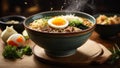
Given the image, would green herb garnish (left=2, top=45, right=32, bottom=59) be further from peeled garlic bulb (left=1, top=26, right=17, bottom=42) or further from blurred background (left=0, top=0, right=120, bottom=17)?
blurred background (left=0, top=0, right=120, bottom=17)

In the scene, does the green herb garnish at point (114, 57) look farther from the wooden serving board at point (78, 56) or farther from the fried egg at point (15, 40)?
the fried egg at point (15, 40)

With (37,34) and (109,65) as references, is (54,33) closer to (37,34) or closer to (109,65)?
(37,34)

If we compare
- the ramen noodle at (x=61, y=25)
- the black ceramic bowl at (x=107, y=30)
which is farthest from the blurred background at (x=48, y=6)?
the ramen noodle at (x=61, y=25)

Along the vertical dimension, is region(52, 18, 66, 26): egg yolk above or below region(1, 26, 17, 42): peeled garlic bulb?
below

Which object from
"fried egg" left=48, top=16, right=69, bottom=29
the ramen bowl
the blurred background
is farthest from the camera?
the blurred background

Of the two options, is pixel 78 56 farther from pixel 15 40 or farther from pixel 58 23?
pixel 15 40

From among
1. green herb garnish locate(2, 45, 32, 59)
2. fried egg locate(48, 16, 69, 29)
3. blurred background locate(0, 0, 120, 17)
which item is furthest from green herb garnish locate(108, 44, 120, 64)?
blurred background locate(0, 0, 120, 17)

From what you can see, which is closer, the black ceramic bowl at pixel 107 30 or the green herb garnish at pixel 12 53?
the green herb garnish at pixel 12 53

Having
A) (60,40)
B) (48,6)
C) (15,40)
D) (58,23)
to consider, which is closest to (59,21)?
(58,23)
